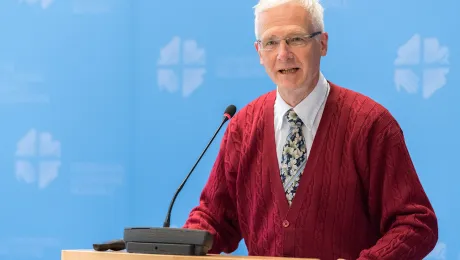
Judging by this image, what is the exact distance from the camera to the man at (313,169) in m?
2.21

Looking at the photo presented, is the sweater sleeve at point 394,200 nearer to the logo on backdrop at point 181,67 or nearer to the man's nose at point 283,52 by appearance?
the man's nose at point 283,52

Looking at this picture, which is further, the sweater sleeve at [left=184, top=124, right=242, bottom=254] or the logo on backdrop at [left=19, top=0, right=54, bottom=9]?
the logo on backdrop at [left=19, top=0, right=54, bottom=9]

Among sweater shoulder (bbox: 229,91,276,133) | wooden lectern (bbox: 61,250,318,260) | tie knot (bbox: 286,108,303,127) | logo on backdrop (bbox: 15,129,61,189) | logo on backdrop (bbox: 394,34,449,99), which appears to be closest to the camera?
wooden lectern (bbox: 61,250,318,260)

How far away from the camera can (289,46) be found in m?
2.31

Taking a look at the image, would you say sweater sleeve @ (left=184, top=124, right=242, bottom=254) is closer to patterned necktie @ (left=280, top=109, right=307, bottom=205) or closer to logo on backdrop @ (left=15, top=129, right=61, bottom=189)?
patterned necktie @ (left=280, top=109, right=307, bottom=205)

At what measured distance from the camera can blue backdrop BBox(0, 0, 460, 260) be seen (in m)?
3.69

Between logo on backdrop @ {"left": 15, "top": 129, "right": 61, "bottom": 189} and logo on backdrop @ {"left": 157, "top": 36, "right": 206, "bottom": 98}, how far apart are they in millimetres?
638

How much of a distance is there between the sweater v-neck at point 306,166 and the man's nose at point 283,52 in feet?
0.65

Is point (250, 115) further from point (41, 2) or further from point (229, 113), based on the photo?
point (41, 2)

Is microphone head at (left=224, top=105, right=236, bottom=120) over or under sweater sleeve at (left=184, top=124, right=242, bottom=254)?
over

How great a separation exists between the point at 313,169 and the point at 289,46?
365mm

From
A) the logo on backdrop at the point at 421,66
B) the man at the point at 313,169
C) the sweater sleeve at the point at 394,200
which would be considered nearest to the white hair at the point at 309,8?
the man at the point at 313,169

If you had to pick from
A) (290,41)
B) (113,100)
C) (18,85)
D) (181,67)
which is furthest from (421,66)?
(18,85)

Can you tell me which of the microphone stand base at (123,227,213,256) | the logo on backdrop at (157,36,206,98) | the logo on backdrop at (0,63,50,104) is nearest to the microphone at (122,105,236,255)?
the microphone stand base at (123,227,213,256)
